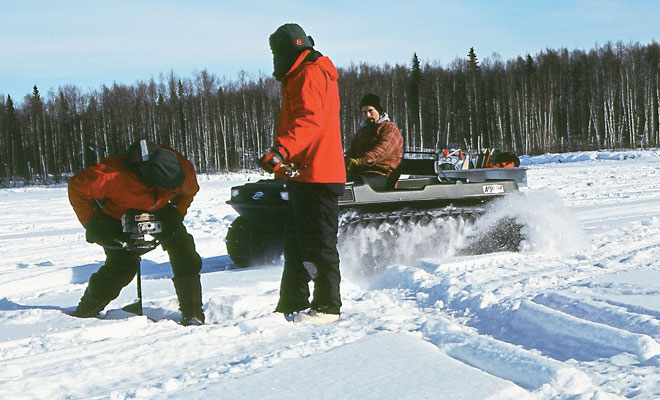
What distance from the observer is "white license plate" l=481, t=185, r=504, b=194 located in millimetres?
5297

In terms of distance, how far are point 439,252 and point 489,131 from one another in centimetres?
3689

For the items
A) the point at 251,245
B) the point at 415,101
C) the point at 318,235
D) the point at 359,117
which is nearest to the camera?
the point at 318,235

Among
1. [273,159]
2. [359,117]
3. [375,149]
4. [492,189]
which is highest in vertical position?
[359,117]

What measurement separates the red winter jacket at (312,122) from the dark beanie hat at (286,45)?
0.14 ft

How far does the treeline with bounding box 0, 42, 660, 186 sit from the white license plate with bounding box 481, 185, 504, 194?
1170 inches

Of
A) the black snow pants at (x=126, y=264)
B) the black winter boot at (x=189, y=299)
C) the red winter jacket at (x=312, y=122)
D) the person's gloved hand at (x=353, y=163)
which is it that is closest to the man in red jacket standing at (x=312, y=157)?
the red winter jacket at (x=312, y=122)

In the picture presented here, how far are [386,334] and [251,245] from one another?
231cm

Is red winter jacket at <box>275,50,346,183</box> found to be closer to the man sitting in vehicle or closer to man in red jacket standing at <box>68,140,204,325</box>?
man in red jacket standing at <box>68,140,204,325</box>

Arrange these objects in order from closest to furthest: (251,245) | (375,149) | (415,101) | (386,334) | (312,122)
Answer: (386,334) < (312,122) < (251,245) < (375,149) < (415,101)

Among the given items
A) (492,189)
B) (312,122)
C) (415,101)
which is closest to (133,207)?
(312,122)

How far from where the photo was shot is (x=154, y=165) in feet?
9.12

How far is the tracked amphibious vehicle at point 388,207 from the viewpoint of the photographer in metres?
4.50

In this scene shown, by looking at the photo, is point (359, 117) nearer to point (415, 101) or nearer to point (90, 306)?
point (415, 101)

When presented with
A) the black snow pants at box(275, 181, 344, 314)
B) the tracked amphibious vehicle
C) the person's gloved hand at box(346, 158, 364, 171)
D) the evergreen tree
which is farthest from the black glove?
the evergreen tree
